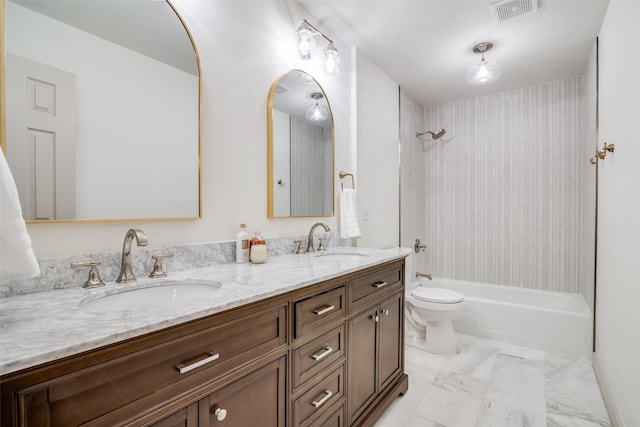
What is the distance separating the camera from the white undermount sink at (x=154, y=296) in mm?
937

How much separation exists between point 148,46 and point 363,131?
1637 mm

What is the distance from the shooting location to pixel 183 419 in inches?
29.0

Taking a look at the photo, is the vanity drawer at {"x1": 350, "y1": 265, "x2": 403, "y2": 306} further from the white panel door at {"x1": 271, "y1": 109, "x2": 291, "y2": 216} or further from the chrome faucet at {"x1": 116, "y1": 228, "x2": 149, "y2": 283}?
the chrome faucet at {"x1": 116, "y1": 228, "x2": 149, "y2": 283}

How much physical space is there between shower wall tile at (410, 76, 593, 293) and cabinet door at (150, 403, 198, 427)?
102 inches

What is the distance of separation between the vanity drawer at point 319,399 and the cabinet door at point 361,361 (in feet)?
0.28

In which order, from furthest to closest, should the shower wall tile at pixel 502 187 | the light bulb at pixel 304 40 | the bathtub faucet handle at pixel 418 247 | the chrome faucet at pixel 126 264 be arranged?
the bathtub faucet handle at pixel 418 247, the shower wall tile at pixel 502 187, the light bulb at pixel 304 40, the chrome faucet at pixel 126 264

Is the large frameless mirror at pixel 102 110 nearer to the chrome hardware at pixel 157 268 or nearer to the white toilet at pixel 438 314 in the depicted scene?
the chrome hardware at pixel 157 268

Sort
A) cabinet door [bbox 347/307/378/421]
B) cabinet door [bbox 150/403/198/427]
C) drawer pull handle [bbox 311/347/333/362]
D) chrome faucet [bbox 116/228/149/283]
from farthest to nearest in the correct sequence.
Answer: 1. cabinet door [bbox 347/307/378/421]
2. drawer pull handle [bbox 311/347/333/362]
3. chrome faucet [bbox 116/228/149/283]
4. cabinet door [bbox 150/403/198/427]

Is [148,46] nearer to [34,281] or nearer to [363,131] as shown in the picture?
[34,281]

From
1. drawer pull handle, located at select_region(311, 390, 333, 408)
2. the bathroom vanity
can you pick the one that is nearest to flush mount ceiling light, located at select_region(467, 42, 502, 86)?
the bathroom vanity

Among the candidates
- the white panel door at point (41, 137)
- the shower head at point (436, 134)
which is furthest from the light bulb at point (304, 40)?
the shower head at point (436, 134)

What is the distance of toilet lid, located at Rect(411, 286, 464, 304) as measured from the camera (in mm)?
2396

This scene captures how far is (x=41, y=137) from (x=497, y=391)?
255 cm

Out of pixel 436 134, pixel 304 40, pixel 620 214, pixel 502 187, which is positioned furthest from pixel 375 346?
pixel 436 134
